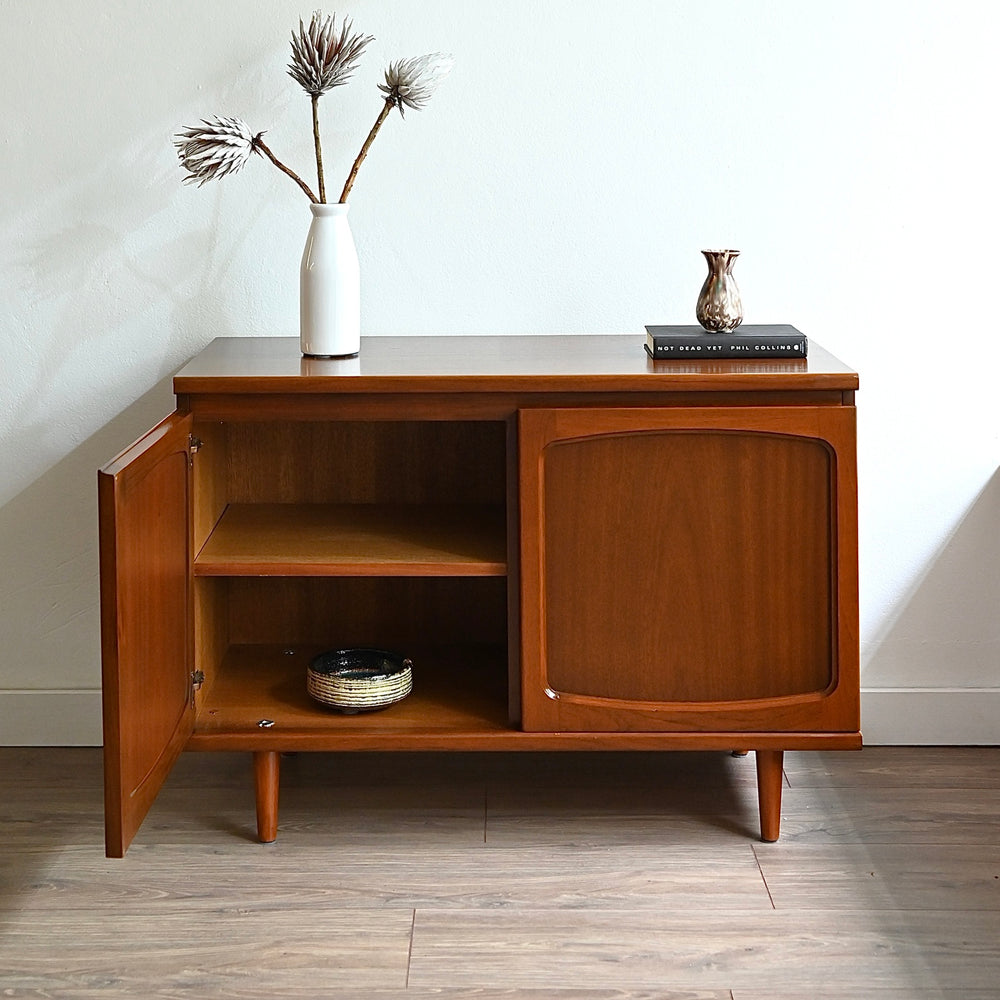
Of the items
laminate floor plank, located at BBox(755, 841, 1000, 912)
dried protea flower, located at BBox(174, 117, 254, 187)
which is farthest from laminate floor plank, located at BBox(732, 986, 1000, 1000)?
dried protea flower, located at BBox(174, 117, 254, 187)

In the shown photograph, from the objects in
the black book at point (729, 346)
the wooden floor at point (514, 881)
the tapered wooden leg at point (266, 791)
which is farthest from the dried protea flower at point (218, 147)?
the wooden floor at point (514, 881)

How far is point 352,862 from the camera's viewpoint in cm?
180

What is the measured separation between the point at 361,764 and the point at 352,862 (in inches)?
13.0

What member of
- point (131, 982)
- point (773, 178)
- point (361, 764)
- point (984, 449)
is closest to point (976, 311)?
point (984, 449)

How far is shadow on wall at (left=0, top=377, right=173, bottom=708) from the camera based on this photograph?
2.15 meters

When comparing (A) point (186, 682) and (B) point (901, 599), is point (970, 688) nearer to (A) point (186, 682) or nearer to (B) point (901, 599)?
(B) point (901, 599)

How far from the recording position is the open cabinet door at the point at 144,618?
1.34 metres

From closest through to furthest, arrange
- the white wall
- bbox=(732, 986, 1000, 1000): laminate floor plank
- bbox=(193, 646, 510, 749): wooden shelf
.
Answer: bbox=(732, 986, 1000, 1000): laminate floor plank
bbox=(193, 646, 510, 749): wooden shelf
the white wall

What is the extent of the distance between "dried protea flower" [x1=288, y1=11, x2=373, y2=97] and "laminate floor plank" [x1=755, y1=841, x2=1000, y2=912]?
4.18 ft

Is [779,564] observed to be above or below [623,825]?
above

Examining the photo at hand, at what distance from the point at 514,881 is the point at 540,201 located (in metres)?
1.06

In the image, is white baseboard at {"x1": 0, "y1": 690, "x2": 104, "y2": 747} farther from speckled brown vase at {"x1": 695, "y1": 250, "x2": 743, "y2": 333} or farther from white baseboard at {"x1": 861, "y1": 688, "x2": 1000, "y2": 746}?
white baseboard at {"x1": 861, "y1": 688, "x2": 1000, "y2": 746}

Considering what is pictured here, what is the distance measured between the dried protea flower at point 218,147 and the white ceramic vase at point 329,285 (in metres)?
0.15

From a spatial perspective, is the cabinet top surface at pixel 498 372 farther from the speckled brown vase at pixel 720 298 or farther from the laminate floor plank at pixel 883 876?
the laminate floor plank at pixel 883 876
